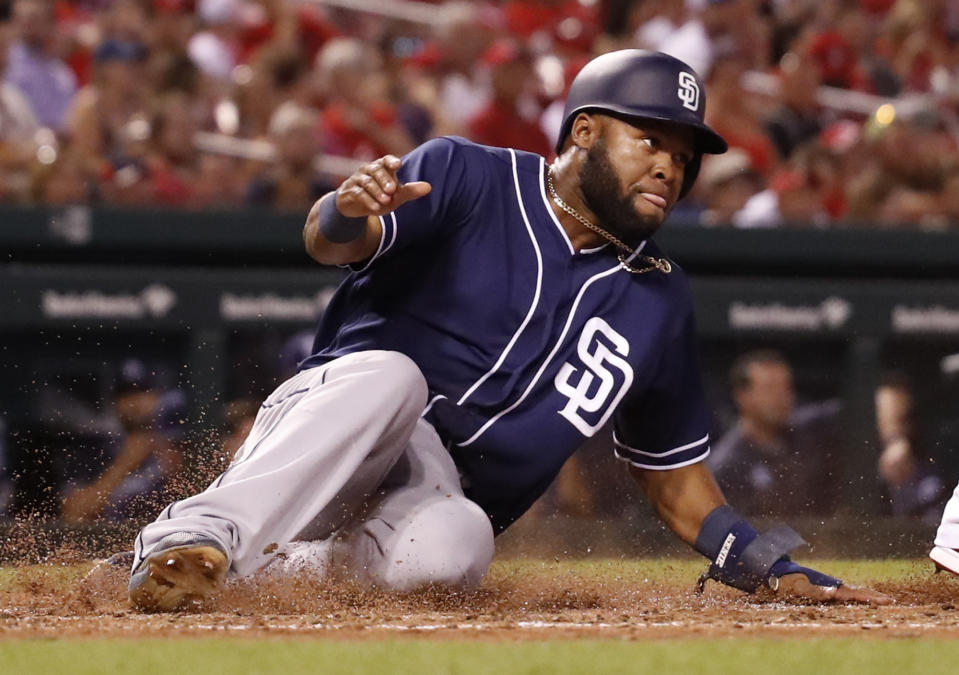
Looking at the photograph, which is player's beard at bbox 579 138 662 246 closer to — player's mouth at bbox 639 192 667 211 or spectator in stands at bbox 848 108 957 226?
player's mouth at bbox 639 192 667 211

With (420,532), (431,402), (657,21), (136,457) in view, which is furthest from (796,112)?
(420,532)

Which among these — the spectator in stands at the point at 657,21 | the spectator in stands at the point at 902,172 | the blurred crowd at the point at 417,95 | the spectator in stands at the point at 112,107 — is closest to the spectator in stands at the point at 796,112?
the blurred crowd at the point at 417,95

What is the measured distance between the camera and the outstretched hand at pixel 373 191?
3.26 meters

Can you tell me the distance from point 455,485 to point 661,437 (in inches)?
24.9

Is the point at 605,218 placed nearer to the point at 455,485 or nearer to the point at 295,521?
the point at 455,485

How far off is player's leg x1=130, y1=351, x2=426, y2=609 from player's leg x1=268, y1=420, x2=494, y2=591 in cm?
15

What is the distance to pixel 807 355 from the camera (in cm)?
Result: 664

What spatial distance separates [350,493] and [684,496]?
3.22ft

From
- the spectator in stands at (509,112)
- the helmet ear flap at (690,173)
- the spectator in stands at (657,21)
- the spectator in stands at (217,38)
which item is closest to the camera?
the helmet ear flap at (690,173)

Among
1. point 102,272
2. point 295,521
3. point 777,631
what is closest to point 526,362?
point 295,521

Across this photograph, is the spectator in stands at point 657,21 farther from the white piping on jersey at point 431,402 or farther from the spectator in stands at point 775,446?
the white piping on jersey at point 431,402

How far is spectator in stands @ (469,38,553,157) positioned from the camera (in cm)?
766

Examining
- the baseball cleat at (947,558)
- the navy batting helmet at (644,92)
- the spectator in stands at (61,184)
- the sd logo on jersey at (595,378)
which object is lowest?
the spectator in stands at (61,184)

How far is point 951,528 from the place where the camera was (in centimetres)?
375
